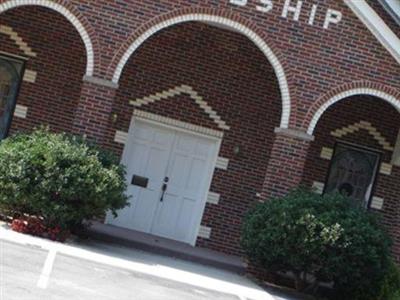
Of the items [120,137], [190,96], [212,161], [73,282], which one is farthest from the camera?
[212,161]

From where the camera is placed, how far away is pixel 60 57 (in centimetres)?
1798

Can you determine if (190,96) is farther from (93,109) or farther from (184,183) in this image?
(93,109)

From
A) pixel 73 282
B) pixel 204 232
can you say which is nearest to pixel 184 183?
pixel 204 232

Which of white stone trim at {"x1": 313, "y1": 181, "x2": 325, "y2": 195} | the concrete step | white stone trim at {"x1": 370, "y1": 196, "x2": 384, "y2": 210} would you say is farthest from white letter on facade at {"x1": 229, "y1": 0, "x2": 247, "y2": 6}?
white stone trim at {"x1": 370, "y1": 196, "x2": 384, "y2": 210}

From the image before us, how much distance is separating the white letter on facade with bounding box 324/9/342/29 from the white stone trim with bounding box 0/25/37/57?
5952 mm

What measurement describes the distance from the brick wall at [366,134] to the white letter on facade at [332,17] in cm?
261

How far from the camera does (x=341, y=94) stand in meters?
16.2

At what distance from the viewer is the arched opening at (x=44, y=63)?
17875 millimetres

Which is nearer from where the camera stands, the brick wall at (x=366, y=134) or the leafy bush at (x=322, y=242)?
the leafy bush at (x=322, y=242)

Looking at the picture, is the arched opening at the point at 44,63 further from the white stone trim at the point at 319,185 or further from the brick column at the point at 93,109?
the white stone trim at the point at 319,185

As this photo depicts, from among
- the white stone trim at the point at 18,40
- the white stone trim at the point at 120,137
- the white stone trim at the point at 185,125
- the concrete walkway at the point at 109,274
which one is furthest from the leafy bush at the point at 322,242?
the white stone trim at the point at 18,40

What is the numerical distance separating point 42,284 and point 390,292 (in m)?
7.18

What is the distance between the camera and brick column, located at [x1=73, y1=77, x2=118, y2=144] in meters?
15.8

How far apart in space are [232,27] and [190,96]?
7.99 feet
